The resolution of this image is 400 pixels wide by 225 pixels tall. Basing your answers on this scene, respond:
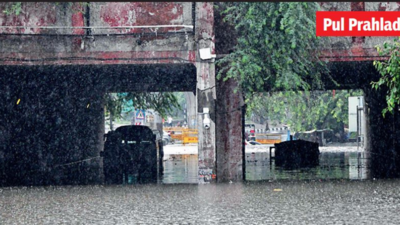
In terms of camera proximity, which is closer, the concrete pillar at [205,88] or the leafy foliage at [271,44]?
the leafy foliage at [271,44]

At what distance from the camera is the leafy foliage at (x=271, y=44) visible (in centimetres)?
1991

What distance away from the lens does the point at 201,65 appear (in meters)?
20.7

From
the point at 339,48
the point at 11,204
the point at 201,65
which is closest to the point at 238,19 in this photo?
the point at 201,65

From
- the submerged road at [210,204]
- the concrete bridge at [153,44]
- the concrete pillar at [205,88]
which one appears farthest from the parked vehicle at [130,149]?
the submerged road at [210,204]

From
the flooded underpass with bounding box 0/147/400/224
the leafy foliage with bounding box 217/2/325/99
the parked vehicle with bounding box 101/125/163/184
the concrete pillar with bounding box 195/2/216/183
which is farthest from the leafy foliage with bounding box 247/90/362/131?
the flooded underpass with bounding box 0/147/400/224

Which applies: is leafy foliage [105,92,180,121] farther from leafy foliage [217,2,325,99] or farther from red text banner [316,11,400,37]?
red text banner [316,11,400,37]

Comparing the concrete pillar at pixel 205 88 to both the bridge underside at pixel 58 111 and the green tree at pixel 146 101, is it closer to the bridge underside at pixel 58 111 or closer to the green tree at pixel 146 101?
the bridge underside at pixel 58 111

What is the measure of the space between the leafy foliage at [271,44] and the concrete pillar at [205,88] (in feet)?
1.45

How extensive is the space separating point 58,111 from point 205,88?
13496 millimetres

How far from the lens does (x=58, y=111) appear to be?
106ft

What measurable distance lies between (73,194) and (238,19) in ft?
24.4

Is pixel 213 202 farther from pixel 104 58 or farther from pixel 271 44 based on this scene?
pixel 104 58

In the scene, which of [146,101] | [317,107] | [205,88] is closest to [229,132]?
[205,88]

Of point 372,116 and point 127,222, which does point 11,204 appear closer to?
point 127,222
